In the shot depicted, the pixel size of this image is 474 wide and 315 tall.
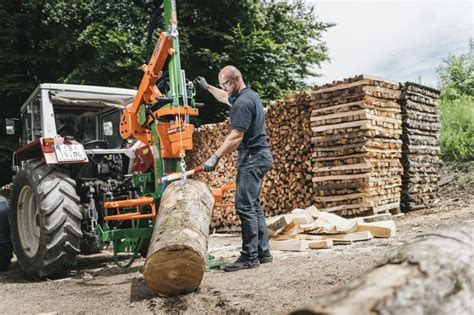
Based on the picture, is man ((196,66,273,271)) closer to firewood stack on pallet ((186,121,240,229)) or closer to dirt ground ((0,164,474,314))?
dirt ground ((0,164,474,314))

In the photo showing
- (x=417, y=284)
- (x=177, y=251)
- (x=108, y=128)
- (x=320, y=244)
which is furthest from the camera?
(x=108, y=128)

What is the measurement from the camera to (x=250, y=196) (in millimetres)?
4793

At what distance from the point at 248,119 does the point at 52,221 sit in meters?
2.34

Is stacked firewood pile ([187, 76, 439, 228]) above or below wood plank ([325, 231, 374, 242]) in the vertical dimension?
above

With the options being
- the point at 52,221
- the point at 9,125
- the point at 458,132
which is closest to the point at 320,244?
the point at 52,221

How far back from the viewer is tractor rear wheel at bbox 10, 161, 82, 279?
5121mm

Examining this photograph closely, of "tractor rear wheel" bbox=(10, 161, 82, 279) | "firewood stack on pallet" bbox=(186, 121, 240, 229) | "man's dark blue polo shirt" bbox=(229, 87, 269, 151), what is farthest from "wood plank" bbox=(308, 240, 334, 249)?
"firewood stack on pallet" bbox=(186, 121, 240, 229)

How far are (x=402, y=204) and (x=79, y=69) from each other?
1002cm

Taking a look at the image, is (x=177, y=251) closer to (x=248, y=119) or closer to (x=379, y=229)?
(x=248, y=119)

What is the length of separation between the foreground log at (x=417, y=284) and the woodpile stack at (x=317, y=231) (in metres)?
3.72

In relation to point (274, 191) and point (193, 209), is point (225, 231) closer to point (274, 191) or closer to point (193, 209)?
point (274, 191)

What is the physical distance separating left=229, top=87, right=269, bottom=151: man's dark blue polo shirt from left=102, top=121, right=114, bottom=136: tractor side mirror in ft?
8.09

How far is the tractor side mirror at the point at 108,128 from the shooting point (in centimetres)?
677

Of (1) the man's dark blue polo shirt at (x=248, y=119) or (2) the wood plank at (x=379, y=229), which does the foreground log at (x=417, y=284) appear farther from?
(2) the wood plank at (x=379, y=229)
